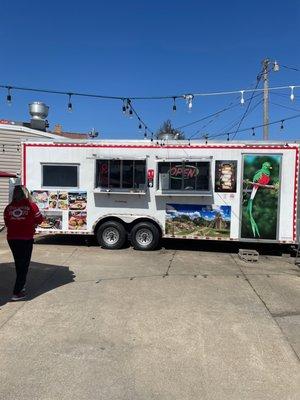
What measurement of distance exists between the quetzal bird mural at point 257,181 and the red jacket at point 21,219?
18.9 ft

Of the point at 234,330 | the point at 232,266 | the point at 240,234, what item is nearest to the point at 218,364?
the point at 234,330

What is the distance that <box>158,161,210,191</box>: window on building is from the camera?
1138 centimetres

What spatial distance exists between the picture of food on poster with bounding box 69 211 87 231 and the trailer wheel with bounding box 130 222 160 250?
1.23m

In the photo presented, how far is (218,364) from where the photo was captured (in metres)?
4.83

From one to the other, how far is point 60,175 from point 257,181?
4.82m

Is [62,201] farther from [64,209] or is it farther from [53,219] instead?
[53,219]

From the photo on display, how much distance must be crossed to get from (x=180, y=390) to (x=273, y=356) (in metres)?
1.35

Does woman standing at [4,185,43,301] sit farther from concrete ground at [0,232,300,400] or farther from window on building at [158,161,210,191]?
window on building at [158,161,210,191]

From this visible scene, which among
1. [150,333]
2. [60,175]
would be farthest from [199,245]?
[150,333]

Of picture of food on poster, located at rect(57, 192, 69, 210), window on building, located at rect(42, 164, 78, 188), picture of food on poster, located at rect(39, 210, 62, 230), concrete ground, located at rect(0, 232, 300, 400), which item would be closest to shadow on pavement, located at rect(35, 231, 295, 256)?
picture of food on poster, located at rect(39, 210, 62, 230)

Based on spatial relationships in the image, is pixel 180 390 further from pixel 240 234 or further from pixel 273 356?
pixel 240 234

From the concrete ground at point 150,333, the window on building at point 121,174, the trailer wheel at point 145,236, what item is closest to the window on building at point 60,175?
the window on building at point 121,174

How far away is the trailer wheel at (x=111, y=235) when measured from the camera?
1183 centimetres

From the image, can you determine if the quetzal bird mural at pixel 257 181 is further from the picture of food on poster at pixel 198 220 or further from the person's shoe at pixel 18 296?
the person's shoe at pixel 18 296
